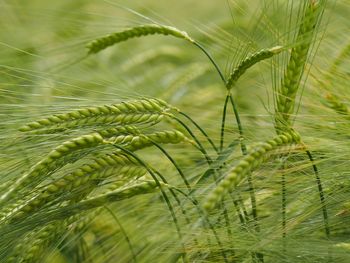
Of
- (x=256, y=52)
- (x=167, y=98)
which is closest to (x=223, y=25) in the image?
(x=167, y=98)

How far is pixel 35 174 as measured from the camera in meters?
1.21

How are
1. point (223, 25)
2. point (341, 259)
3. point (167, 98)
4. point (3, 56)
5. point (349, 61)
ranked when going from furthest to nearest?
point (223, 25) < point (167, 98) < point (3, 56) < point (349, 61) < point (341, 259)

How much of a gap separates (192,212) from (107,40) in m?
0.47

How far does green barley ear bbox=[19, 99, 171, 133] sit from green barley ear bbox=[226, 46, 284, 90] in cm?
15

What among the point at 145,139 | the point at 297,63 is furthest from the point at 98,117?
the point at 297,63

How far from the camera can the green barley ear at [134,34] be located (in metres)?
1.45

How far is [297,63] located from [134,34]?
31cm

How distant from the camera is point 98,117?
128 cm

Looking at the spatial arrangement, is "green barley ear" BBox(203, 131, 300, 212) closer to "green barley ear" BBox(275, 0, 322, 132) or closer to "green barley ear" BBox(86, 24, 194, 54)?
"green barley ear" BBox(275, 0, 322, 132)

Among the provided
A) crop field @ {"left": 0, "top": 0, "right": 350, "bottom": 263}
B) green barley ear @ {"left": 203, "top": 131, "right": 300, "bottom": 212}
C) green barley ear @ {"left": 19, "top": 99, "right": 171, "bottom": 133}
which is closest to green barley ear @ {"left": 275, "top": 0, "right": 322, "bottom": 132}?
crop field @ {"left": 0, "top": 0, "right": 350, "bottom": 263}

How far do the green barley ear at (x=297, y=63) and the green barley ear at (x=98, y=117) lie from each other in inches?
8.0

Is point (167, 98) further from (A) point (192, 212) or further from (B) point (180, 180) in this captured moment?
(A) point (192, 212)

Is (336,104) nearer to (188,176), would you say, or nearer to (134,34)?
(188,176)

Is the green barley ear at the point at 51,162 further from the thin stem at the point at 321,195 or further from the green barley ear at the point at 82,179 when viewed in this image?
the thin stem at the point at 321,195
